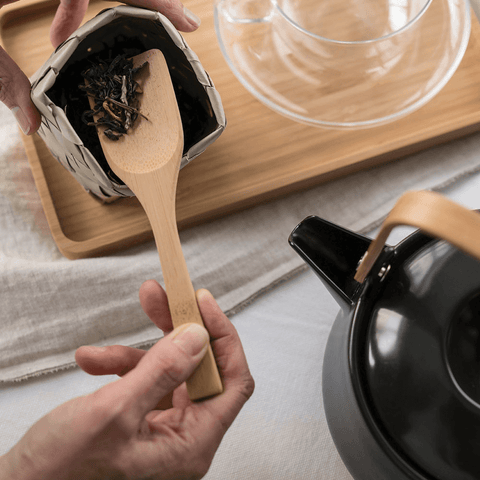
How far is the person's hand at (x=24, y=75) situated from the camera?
1.25 ft

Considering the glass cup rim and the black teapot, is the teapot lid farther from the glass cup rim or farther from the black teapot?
the glass cup rim

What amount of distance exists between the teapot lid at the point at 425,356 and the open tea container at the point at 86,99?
0.67 ft

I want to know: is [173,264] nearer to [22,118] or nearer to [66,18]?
[22,118]

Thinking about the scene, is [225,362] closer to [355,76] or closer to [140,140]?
[140,140]

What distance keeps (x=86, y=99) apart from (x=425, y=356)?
1.20 ft

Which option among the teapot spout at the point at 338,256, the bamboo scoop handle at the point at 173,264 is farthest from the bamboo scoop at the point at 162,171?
the teapot spout at the point at 338,256

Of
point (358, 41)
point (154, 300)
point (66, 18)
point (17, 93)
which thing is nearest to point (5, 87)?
point (17, 93)

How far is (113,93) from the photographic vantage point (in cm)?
40

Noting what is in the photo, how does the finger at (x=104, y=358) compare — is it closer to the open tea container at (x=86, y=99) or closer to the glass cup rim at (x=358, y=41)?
the open tea container at (x=86, y=99)

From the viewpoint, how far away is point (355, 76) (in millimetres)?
453

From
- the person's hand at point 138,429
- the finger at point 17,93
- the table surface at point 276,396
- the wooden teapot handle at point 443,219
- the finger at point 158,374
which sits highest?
the wooden teapot handle at point 443,219

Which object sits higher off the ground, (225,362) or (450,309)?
(450,309)

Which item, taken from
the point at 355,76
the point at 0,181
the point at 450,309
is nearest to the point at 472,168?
the point at 355,76

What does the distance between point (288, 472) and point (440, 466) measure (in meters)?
0.23
